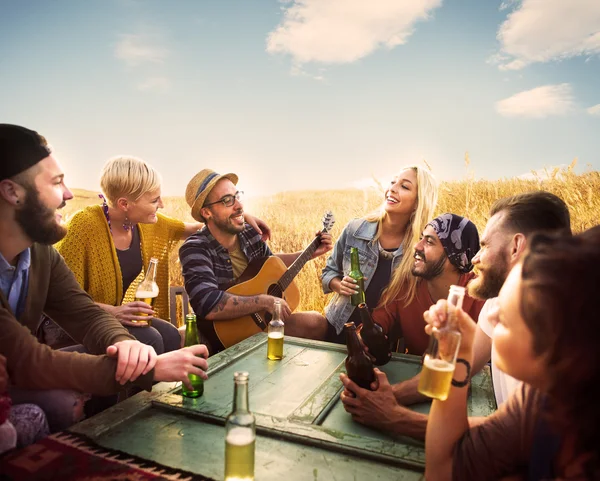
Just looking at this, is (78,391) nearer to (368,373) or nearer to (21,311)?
(21,311)

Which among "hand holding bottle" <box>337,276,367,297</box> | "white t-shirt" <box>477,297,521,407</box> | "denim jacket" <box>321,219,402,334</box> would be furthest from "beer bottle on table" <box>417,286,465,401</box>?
"denim jacket" <box>321,219,402,334</box>

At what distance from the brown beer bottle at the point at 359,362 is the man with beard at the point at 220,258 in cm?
133

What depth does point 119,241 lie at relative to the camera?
3.46 meters

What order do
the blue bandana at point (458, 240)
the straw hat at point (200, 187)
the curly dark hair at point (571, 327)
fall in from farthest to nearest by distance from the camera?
the straw hat at point (200, 187) < the blue bandana at point (458, 240) < the curly dark hair at point (571, 327)

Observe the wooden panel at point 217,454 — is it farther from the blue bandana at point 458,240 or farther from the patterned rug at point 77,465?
the blue bandana at point 458,240

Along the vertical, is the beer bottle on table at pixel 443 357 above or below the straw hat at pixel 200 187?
below

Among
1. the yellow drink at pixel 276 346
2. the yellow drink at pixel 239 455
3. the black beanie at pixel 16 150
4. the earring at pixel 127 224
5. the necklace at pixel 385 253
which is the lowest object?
the yellow drink at pixel 276 346

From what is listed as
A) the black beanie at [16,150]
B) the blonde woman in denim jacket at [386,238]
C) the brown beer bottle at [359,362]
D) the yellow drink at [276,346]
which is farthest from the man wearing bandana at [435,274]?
the black beanie at [16,150]

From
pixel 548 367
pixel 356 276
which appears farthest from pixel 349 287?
pixel 548 367

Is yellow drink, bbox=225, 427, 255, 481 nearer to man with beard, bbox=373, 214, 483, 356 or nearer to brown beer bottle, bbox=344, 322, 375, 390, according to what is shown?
brown beer bottle, bbox=344, 322, 375, 390

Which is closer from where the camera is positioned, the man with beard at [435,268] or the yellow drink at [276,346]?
the yellow drink at [276,346]

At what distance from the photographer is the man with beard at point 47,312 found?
1.80 meters

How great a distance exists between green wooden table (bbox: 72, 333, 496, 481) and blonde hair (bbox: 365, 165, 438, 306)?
108 cm

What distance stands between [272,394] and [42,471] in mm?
956
